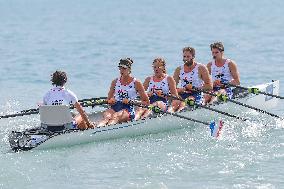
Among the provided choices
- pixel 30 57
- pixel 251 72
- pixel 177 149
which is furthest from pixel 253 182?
pixel 30 57

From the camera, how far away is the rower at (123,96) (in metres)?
18.4

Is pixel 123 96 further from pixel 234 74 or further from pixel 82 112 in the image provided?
pixel 234 74

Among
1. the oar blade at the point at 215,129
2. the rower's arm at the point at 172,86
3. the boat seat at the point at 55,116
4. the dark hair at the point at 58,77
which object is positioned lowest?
the oar blade at the point at 215,129

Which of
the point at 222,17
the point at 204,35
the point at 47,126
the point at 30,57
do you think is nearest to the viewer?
the point at 47,126

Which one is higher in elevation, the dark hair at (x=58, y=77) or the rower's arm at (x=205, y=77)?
the dark hair at (x=58, y=77)

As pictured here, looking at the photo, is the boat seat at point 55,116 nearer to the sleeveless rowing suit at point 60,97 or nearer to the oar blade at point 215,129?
the sleeveless rowing suit at point 60,97

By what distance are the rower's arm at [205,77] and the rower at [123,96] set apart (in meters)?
2.23

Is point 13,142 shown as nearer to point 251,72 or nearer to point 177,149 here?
point 177,149

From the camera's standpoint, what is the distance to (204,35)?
54531 mm

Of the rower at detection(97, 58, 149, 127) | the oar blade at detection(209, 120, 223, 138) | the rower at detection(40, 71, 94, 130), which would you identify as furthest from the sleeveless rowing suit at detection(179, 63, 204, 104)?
the rower at detection(40, 71, 94, 130)

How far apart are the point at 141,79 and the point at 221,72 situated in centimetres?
1036

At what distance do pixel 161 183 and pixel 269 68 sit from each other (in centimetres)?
2071

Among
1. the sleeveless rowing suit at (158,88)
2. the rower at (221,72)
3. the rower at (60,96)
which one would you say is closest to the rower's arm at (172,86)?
the sleeveless rowing suit at (158,88)

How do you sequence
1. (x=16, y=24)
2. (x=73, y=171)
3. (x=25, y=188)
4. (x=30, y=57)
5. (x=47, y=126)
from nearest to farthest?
(x=25, y=188), (x=73, y=171), (x=47, y=126), (x=30, y=57), (x=16, y=24)
